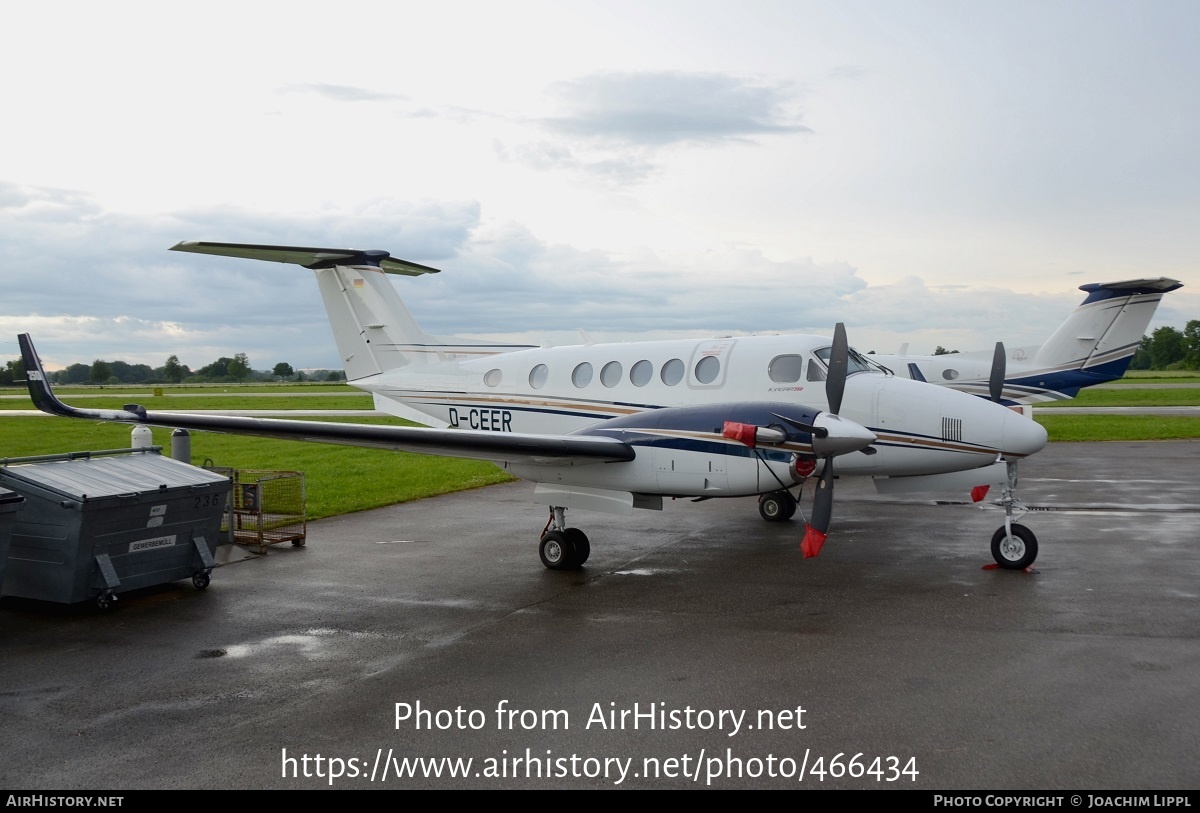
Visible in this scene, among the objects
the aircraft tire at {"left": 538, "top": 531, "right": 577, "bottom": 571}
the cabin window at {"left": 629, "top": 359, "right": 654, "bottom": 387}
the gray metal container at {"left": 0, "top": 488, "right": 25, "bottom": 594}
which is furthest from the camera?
the cabin window at {"left": 629, "top": 359, "right": 654, "bottom": 387}

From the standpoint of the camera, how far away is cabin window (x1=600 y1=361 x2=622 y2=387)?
513 inches

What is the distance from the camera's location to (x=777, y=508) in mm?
14305

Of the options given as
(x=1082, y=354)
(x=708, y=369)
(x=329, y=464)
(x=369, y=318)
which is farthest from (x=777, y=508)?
(x=1082, y=354)

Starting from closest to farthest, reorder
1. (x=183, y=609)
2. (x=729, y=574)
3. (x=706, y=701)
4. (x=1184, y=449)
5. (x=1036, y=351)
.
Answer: (x=706, y=701)
(x=183, y=609)
(x=729, y=574)
(x=1184, y=449)
(x=1036, y=351)

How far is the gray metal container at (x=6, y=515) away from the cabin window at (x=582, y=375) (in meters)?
7.35

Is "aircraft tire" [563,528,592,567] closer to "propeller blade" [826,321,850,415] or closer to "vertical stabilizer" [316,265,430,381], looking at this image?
"propeller blade" [826,321,850,415]

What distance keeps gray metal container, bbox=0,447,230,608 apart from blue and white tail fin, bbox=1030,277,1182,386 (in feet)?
79.9

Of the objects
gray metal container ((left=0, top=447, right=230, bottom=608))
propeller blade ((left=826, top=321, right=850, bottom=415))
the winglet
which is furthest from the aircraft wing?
propeller blade ((left=826, top=321, right=850, bottom=415))

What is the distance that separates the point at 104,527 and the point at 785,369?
8267 millimetres

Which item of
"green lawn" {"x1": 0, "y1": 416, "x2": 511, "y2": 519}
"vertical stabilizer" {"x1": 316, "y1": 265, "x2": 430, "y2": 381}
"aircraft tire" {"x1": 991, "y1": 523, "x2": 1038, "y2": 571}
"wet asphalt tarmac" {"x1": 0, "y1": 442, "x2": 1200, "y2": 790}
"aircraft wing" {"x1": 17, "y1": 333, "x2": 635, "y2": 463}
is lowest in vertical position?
"green lawn" {"x1": 0, "y1": 416, "x2": 511, "y2": 519}
